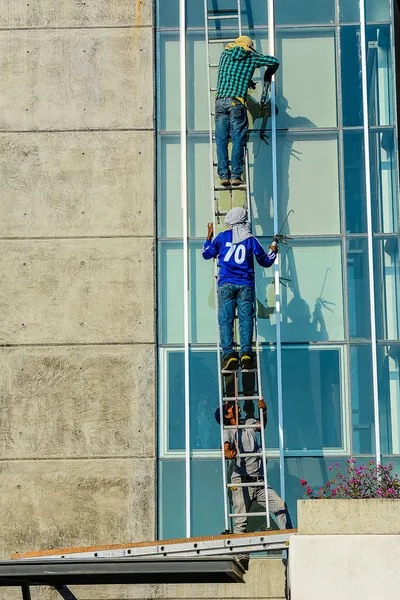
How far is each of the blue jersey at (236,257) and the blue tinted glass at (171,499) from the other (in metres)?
2.53

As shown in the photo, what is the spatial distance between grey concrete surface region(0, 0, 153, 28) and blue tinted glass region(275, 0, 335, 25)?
6.09ft

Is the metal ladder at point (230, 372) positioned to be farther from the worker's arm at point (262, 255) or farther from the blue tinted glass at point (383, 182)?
the blue tinted glass at point (383, 182)

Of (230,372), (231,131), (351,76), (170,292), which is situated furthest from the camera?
(351,76)

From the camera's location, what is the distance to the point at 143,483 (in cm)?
1759

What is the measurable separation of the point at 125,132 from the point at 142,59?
3.63ft

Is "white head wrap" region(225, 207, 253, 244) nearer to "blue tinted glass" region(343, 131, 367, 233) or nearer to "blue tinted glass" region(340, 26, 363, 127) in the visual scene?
"blue tinted glass" region(343, 131, 367, 233)

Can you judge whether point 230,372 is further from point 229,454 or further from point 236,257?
point 236,257

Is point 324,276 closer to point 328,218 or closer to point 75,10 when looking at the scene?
point 328,218

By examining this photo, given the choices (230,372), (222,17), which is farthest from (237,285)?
(222,17)

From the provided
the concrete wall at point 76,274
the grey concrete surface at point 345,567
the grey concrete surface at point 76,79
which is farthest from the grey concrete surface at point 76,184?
the grey concrete surface at point 345,567

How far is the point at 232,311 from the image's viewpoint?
17234 mm

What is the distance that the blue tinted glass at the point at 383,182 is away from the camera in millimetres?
18359

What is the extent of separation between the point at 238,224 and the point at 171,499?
12.1 ft

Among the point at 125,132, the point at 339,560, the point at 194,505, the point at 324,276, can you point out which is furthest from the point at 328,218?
the point at 339,560
